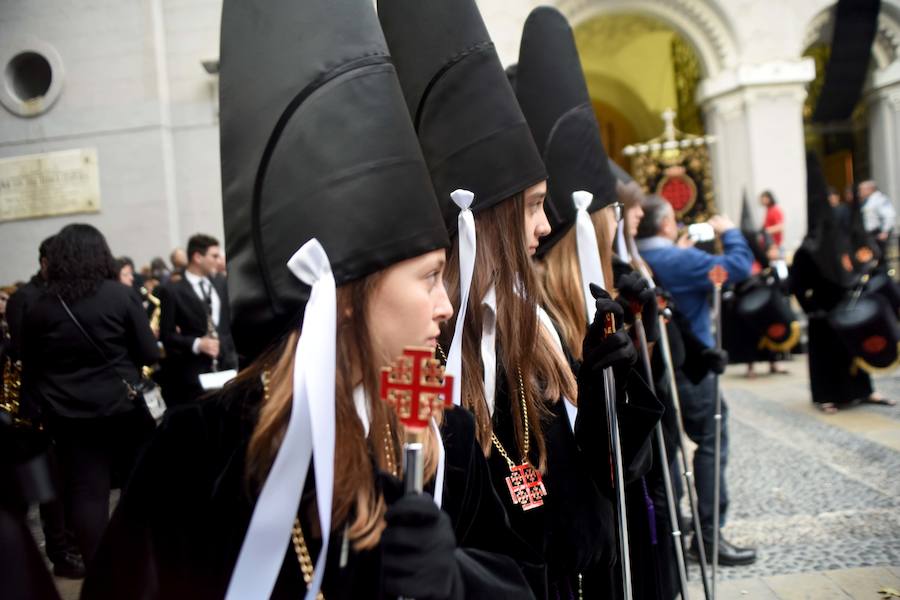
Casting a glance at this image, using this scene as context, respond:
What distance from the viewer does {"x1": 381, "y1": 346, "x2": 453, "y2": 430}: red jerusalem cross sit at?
1.26 m

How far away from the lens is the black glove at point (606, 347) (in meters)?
2.26

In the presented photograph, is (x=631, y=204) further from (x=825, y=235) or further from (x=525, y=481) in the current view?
(x=825, y=235)

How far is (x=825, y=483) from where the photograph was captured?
5.57 meters

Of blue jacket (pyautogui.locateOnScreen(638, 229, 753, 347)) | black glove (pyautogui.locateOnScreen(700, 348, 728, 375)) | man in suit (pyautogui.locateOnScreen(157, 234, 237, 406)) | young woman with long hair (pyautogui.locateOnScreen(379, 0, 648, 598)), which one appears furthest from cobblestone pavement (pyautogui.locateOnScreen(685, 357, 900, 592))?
man in suit (pyautogui.locateOnScreen(157, 234, 237, 406))

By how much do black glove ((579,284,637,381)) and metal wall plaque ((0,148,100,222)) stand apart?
2621 mm

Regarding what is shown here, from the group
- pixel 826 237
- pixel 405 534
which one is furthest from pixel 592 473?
pixel 826 237

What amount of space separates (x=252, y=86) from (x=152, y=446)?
2.29ft

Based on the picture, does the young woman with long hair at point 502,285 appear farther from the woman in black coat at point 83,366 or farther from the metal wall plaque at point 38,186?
the woman in black coat at point 83,366

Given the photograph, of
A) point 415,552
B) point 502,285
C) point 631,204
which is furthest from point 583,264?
A: point 415,552

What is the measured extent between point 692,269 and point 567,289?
165 cm

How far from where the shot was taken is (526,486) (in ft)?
7.11

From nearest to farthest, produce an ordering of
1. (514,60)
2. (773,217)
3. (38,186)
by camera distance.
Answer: (38,186) → (773,217) → (514,60)

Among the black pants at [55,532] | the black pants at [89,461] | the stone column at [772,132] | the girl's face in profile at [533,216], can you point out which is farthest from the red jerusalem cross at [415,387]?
the stone column at [772,132]

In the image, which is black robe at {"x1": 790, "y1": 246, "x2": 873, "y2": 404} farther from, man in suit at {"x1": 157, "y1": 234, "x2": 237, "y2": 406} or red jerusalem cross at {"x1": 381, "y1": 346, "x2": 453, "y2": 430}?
red jerusalem cross at {"x1": 381, "y1": 346, "x2": 453, "y2": 430}
